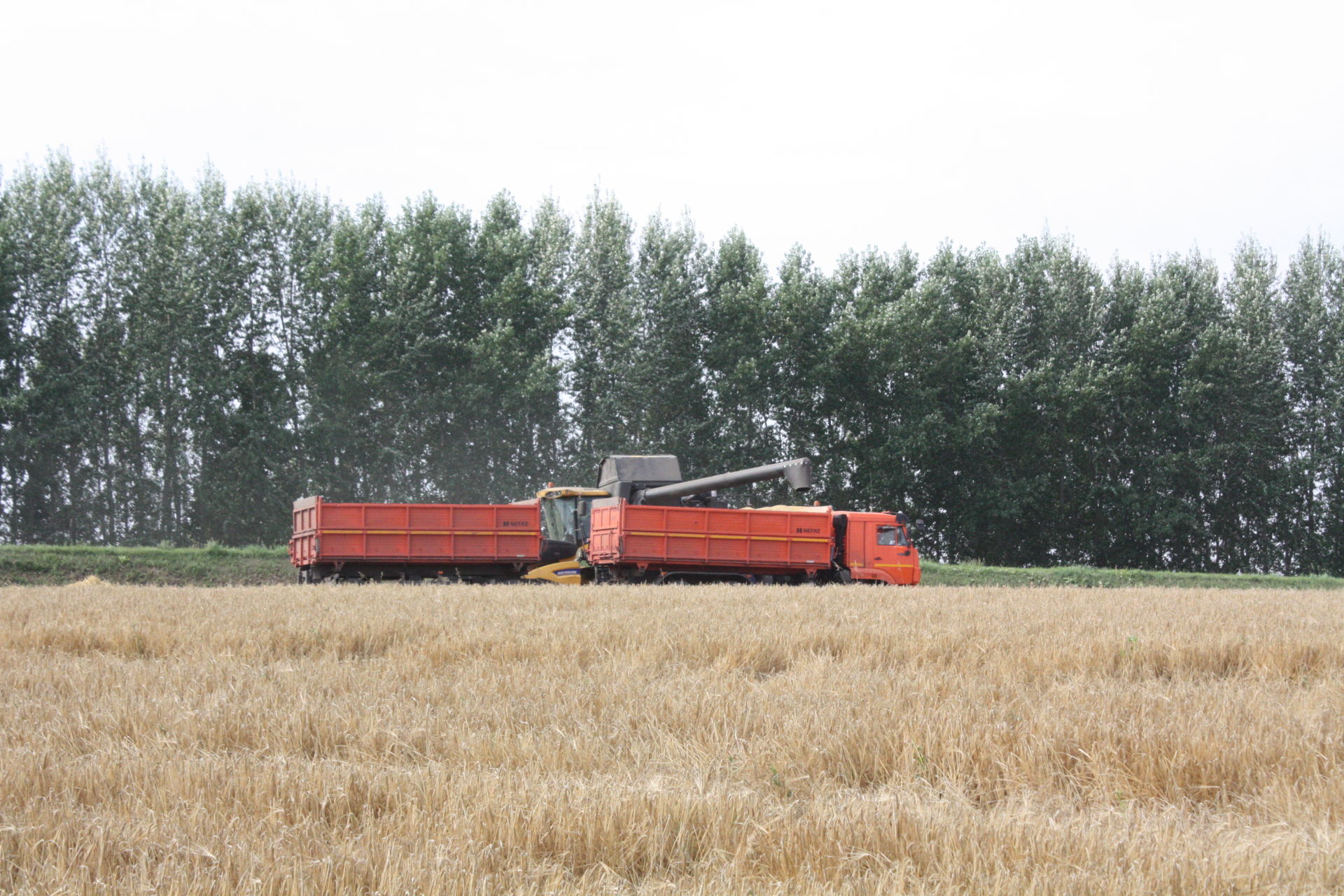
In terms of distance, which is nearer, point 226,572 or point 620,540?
point 620,540

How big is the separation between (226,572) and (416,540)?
31.4 feet

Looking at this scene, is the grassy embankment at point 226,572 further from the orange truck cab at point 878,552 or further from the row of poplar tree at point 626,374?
the row of poplar tree at point 626,374

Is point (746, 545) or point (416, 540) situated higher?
point (416, 540)

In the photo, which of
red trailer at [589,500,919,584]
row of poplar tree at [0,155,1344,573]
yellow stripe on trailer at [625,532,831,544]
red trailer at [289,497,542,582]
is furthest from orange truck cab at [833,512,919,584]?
row of poplar tree at [0,155,1344,573]

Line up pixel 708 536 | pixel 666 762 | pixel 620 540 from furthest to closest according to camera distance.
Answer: pixel 708 536 < pixel 620 540 < pixel 666 762

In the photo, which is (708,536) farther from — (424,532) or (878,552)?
(424,532)

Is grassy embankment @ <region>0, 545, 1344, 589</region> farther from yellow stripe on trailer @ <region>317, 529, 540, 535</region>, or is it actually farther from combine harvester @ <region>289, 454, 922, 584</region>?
yellow stripe on trailer @ <region>317, 529, 540, 535</region>

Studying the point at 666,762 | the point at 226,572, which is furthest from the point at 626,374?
the point at 666,762

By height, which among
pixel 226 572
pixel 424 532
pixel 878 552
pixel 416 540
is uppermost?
pixel 424 532

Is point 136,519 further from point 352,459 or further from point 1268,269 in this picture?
point 1268,269

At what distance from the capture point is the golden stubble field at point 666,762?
3.47 metres

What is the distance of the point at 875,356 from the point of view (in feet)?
147

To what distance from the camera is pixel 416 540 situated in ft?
80.3

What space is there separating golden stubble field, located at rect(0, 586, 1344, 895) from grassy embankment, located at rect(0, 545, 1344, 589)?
20252 millimetres
